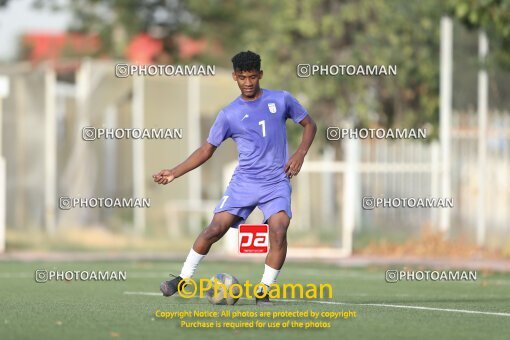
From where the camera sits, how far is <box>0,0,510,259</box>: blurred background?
2416cm

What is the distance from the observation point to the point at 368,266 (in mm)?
21016

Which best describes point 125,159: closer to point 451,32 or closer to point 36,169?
point 36,169

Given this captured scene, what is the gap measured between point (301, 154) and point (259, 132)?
0.41 meters

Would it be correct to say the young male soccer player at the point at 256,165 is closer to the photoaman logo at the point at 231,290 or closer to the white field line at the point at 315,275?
the photoaman logo at the point at 231,290

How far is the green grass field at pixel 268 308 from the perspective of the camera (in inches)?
407

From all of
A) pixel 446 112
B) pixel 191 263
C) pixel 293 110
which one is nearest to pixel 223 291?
pixel 191 263

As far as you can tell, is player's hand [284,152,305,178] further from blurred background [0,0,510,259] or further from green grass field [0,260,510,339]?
blurred background [0,0,510,259]

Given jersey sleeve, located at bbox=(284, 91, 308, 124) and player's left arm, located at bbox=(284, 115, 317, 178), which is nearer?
player's left arm, located at bbox=(284, 115, 317, 178)

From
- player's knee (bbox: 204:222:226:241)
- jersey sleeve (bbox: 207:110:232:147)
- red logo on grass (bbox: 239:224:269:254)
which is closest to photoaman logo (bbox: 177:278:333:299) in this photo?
player's knee (bbox: 204:222:226:241)

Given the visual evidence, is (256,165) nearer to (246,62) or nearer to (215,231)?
(215,231)

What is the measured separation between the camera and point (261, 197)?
12219 mm

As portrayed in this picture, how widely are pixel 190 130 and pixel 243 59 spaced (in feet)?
59.6

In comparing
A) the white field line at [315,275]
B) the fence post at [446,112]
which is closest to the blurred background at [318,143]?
the fence post at [446,112]

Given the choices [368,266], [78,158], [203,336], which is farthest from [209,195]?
[203,336]
